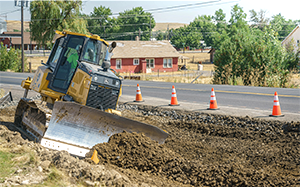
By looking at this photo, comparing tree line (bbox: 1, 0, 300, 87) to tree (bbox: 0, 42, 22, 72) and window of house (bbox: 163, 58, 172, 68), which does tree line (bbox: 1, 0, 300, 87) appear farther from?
window of house (bbox: 163, 58, 172, 68)

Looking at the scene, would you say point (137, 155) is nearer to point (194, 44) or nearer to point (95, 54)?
point (95, 54)

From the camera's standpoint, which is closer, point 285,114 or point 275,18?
point 285,114

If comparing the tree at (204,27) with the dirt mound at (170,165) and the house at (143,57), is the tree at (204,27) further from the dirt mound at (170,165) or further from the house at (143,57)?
the dirt mound at (170,165)

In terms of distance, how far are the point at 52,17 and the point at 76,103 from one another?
4296cm

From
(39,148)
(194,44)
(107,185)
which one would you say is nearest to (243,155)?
(107,185)

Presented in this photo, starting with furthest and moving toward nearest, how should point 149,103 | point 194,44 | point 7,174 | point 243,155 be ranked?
point 194,44 < point 149,103 < point 243,155 < point 7,174

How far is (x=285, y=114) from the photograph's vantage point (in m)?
11.1

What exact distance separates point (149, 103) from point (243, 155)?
724 cm

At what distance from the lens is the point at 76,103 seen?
730cm

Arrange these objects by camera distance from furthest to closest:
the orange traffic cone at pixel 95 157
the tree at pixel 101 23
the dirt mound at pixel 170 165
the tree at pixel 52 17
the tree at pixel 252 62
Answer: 1. the tree at pixel 101 23
2. the tree at pixel 52 17
3. the tree at pixel 252 62
4. the orange traffic cone at pixel 95 157
5. the dirt mound at pixel 170 165

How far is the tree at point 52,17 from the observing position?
154 ft

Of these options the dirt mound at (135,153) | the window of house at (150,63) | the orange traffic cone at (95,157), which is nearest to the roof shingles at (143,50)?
the window of house at (150,63)

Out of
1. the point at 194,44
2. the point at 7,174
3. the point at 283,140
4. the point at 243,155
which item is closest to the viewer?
the point at 7,174

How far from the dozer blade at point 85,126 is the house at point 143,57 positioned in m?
43.2
